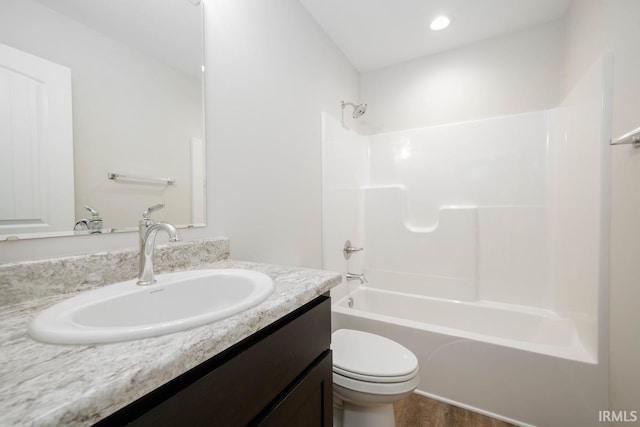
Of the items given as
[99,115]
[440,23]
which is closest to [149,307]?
[99,115]

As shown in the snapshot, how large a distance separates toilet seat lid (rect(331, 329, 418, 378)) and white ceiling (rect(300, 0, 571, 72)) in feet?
6.73

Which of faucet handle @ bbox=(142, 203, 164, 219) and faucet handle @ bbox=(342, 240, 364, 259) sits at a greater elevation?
faucet handle @ bbox=(142, 203, 164, 219)

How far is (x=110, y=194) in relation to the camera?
75 cm

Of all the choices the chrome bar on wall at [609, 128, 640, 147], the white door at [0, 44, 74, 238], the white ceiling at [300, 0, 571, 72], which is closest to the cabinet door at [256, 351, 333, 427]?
the white door at [0, 44, 74, 238]

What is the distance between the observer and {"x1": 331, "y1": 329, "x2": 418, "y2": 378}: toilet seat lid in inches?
42.4

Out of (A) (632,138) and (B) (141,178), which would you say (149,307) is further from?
(A) (632,138)

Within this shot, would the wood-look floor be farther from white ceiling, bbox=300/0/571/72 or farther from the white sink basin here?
white ceiling, bbox=300/0/571/72

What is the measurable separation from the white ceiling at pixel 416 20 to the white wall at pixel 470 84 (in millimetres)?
93

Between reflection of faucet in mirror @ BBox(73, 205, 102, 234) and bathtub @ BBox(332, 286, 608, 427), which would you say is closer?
reflection of faucet in mirror @ BBox(73, 205, 102, 234)

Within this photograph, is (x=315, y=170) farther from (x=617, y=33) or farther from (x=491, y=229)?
(x=617, y=33)

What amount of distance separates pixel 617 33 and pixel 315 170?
158cm

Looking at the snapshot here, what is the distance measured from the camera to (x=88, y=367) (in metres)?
0.32

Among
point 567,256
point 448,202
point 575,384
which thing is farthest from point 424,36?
point 575,384

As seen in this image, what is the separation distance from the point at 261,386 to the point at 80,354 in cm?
32
